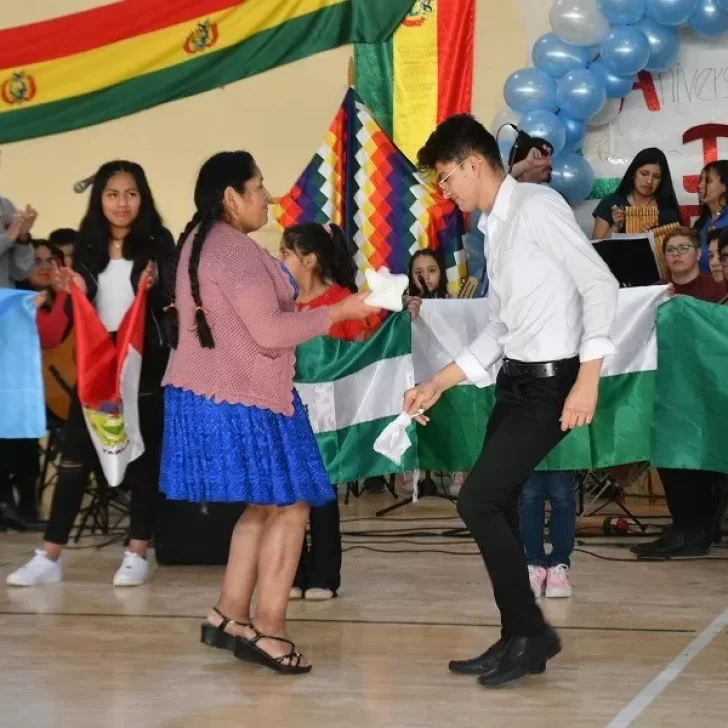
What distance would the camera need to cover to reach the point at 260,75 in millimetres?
8602

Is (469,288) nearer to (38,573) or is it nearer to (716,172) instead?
(716,172)

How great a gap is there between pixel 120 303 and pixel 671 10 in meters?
3.57

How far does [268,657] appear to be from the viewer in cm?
366

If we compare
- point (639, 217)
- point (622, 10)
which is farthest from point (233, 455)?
point (622, 10)

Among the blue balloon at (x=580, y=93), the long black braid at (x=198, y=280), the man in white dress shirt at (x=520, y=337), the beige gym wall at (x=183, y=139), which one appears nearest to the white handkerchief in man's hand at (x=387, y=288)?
the man in white dress shirt at (x=520, y=337)

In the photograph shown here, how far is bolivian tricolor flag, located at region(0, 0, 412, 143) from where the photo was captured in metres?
8.27

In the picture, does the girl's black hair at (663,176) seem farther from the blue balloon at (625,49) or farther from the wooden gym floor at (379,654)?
the wooden gym floor at (379,654)

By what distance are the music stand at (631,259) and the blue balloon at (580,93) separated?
1599 mm

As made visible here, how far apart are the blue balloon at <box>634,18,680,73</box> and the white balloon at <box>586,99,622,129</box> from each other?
265 millimetres

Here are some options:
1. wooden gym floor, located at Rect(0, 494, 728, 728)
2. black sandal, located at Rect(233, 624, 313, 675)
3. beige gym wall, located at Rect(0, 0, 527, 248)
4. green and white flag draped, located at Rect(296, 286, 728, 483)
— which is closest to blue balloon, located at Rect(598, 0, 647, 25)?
beige gym wall, located at Rect(0, 0, 527, 248)

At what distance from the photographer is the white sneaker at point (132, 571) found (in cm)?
493

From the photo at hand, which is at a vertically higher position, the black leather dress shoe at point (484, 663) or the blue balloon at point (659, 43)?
the blue balloon at point (659, 43)

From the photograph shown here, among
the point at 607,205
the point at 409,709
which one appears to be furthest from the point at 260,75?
the point at 409,709

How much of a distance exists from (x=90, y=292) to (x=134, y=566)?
1022 millimetres
